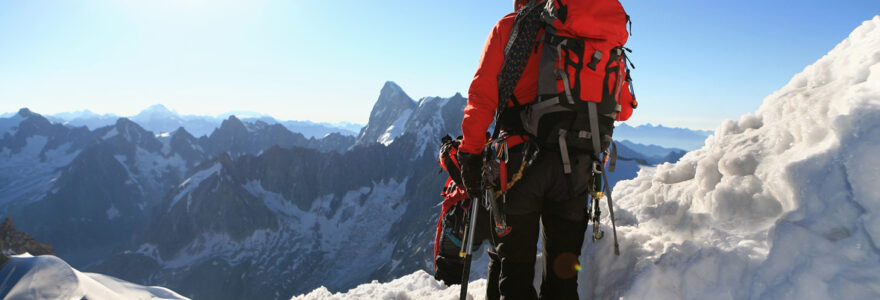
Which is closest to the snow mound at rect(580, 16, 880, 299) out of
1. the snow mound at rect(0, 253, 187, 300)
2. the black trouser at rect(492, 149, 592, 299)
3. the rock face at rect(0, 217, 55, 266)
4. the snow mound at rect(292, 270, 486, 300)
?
the black trouser at rect(492, 149, 592, 299)

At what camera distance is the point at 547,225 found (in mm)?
4207

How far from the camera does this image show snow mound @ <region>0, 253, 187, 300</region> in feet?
105

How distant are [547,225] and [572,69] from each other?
170 centimetres

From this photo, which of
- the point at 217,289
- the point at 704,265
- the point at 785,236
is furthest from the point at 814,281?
the point at 217,289

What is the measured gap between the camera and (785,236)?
367 centimetres

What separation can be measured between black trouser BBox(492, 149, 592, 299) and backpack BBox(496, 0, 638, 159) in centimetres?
27

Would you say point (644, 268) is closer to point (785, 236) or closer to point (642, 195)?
point (785, 236)

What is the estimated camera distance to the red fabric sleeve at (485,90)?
147 inches

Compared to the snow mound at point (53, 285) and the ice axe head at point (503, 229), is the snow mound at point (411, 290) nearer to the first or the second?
the ice axe head at point (503, 229)

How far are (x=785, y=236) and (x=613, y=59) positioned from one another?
2348 millimetres

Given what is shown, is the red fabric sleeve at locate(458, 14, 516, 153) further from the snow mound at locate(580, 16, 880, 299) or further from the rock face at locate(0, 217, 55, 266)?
the rock face at locate(0, 217, 55, 266)

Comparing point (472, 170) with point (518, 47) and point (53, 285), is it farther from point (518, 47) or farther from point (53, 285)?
point (53, 285)

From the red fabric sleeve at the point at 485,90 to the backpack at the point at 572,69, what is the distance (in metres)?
0.10

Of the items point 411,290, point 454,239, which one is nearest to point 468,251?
point 454,239
